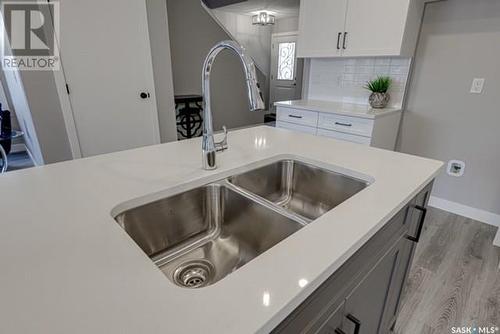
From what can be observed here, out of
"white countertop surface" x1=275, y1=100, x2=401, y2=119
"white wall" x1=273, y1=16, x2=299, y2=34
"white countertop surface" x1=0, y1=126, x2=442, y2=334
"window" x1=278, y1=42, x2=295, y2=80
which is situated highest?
"white wall" x1=273, y1=16, x2=299, y2=34

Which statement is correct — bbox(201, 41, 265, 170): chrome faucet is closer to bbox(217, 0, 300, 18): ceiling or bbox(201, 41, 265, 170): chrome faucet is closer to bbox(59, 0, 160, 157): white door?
bbox(59, 0, 160, 157): white door

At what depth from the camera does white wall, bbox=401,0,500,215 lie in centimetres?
215

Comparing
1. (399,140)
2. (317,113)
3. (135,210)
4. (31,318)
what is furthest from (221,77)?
(31,318)

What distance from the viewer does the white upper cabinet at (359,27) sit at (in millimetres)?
2203

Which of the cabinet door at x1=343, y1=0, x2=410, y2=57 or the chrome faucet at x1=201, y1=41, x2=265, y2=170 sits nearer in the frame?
the chrome faucet at x1=201, y1=41, x2=265, y2=170

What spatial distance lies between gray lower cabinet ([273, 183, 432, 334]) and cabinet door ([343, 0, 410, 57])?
1.75 metres

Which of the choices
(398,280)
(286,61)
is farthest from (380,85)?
(286,61)

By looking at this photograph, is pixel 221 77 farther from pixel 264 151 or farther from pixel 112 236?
pixel 112 236

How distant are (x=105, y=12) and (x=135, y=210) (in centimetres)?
212

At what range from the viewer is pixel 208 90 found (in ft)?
2.94

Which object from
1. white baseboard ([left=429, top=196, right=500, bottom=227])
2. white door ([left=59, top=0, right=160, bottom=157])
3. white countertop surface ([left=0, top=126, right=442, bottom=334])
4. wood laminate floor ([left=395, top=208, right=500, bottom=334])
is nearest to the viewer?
white countertop surface ([left=0, top=126, right=442, bottom=334])

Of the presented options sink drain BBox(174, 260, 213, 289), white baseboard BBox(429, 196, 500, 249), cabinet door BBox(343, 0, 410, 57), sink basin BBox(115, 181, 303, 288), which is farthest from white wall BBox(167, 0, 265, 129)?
sink drain BBox(174, 260, 213, 289)

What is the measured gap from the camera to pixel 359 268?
700 mm

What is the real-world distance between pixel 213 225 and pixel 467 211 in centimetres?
264
